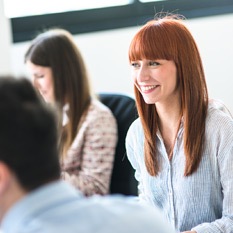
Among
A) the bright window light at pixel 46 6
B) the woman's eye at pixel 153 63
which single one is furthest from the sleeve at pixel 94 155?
the bright window light at pixel 46 6

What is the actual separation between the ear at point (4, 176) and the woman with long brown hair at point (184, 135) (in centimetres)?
96

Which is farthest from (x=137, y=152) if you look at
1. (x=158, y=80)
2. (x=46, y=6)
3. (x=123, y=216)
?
(x=46, y=6)

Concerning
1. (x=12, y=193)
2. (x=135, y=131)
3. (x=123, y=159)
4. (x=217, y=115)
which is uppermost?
(x=12, y=193)

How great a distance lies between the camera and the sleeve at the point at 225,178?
1.83 m

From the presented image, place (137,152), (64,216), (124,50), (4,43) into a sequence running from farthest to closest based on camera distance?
(124,50)
(4,43)
(137,152)
(64,216)

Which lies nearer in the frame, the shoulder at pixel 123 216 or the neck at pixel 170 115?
the shoulder at pixel 123 216

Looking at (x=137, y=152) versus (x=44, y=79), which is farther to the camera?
(x=44, y=79)

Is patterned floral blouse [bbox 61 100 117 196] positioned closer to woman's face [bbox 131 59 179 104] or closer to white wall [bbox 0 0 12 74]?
woman's face [bbox 131 59 179 104]

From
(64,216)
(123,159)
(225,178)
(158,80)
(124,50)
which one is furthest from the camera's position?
(124,50)

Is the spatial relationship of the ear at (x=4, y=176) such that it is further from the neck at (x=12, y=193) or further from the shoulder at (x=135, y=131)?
the shoulder at (x=135, y=131)

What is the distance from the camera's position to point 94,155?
85.7 inches

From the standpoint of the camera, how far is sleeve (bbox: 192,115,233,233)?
6.00 ft

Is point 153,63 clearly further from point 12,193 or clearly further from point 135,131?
point 12,193

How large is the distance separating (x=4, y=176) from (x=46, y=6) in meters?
2.72
